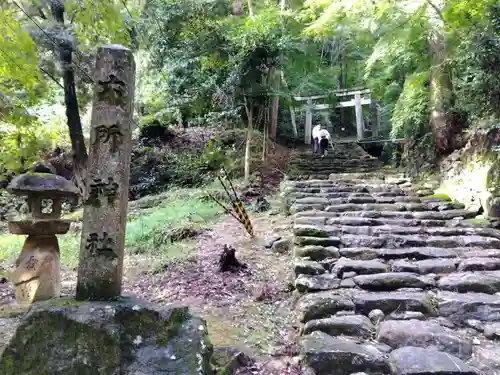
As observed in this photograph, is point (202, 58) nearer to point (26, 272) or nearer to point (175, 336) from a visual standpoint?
point (26, 272)

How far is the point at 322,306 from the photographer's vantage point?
12.2ft

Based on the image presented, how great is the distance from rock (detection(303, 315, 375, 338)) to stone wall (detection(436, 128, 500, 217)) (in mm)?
3631

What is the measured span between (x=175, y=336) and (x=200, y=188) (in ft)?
30.2

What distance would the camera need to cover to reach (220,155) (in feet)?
36.7

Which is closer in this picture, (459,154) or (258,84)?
(459,154)

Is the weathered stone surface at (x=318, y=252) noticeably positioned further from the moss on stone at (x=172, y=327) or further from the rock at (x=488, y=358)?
the moss on stone at (x=172, y=327)

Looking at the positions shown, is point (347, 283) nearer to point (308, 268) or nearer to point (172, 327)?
point (308, 268)

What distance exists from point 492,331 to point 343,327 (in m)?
1.32

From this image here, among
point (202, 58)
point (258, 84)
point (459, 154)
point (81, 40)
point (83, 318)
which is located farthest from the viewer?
point (202, 58)

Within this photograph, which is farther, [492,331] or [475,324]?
[475,324]

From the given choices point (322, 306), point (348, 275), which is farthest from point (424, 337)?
point (348, 275)

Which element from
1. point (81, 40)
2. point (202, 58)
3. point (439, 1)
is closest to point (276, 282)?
point (81, 40)

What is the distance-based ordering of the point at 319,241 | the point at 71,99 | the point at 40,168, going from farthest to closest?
the point at 71,99, the point at 319,241, the point at 40,168

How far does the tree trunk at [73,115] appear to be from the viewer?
7098 mm
